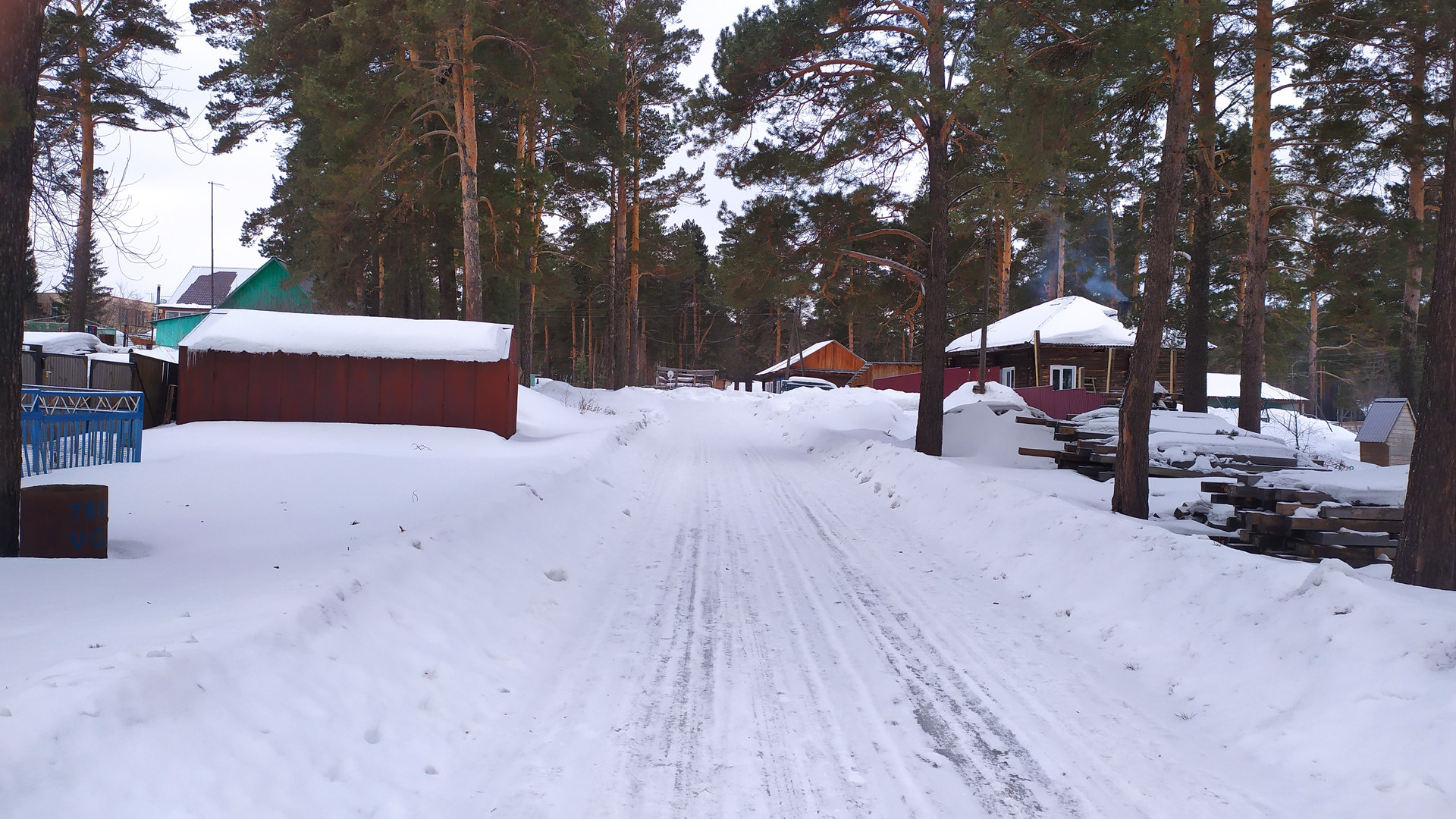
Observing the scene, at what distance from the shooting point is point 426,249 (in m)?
26.8

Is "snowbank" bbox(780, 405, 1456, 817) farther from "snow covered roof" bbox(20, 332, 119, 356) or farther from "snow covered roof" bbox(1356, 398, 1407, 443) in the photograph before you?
"snow covered roof" bbox(20, 332, 119, 356)

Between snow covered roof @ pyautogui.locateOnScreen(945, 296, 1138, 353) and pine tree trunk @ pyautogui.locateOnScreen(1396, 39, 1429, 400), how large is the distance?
9.33m

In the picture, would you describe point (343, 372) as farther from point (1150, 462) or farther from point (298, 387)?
point (1150, 462)

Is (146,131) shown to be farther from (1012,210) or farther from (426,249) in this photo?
(426,249)

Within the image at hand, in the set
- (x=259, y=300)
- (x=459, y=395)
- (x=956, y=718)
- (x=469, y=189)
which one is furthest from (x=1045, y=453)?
(x=259, y=300)

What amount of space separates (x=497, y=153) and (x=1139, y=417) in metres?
23.0

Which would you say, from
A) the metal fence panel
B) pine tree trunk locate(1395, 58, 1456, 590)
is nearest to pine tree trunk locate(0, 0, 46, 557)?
pine tree trunk locate(1395, 58, 1456, 590)

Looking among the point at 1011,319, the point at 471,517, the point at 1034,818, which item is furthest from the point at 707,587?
the point at 1011,319

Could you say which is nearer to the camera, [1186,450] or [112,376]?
[1186,450]

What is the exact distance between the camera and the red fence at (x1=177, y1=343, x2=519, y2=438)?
15750 millimetres

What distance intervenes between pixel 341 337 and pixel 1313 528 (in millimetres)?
16775

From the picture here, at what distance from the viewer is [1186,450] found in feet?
40.7

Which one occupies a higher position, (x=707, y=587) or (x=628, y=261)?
(x=628, y=261)

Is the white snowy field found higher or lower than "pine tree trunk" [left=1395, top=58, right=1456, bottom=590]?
lower
